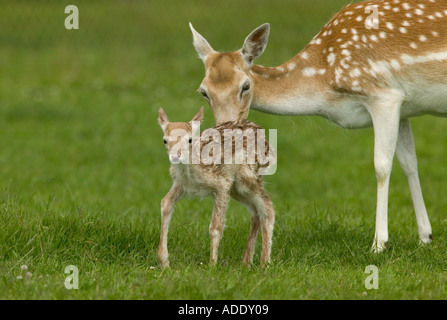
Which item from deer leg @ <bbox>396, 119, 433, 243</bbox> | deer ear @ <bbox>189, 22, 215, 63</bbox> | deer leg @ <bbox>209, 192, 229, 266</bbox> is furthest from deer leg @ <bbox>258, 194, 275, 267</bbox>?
deer leg @ <bbox>396, 119, 433, 243</bbox>

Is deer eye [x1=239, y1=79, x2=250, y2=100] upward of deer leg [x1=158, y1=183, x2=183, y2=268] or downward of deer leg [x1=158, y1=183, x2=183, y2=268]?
upward

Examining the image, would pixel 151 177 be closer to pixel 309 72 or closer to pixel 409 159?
pixel 309 72

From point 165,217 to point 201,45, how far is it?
2.00 m

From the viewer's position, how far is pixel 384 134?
7090mm

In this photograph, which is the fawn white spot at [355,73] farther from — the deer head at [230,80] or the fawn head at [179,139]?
the fawn head at [179,139]

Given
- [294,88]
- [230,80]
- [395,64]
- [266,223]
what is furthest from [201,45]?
[266,223]

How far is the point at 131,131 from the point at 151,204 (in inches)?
175

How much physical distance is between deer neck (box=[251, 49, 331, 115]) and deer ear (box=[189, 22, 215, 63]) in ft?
1.49

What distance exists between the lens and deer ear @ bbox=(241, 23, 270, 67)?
7.34 m

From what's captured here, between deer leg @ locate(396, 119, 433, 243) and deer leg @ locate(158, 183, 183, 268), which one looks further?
deer leg @ locate(396, 119, 433, 243)

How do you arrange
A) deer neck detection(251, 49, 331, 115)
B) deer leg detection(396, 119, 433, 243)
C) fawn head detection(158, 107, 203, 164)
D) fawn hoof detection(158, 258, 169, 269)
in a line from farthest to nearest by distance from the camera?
deer leg detection(396, 119, 433, 243) < deer neck detection(251, 49, 331, 115) < fawn hoof detection(158, 258, 169, 269) < fawn head detection(158, 107, 203, 164)

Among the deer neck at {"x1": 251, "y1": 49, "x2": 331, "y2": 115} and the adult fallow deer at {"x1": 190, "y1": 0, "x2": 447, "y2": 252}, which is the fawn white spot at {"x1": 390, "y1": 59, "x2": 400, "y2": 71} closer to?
the adult fallow deer at {"x1": 190, "y1": 0, "x2": 447, "y2": 252}

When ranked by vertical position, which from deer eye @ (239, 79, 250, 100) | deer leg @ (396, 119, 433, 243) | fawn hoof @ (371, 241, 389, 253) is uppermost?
deer eye @ (239, 79, 250, 100)

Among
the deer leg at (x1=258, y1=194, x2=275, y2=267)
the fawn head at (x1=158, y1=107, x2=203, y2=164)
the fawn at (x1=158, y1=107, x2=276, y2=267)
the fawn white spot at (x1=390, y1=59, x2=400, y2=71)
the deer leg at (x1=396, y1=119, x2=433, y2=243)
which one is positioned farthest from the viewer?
the deer leg at (x1=396, y1=119, x2=433, y2=243)
